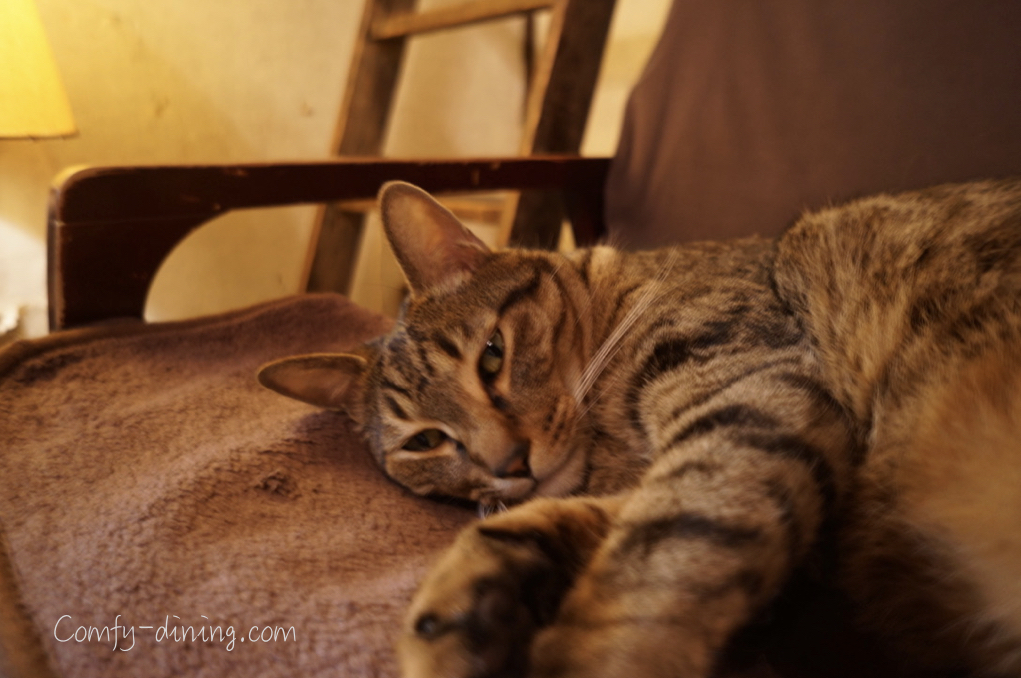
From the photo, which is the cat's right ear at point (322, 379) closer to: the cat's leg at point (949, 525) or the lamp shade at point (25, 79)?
the cat's leg at point (949, 525)

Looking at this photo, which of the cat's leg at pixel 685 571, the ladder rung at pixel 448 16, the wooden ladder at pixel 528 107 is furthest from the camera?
the ladder rung at pixel 448 16

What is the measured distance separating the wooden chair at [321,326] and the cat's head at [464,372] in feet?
0.21

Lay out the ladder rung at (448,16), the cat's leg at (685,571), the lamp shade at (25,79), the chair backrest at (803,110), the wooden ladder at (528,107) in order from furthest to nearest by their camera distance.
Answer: the ladder rung at (448,16)
the wooden ladder at (528,107)
the lamp shade at (25,79)
the chair backrest at (803,110)
the cat's leg at (685,571)

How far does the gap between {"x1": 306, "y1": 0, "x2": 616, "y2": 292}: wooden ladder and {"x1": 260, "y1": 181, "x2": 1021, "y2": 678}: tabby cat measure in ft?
2.26

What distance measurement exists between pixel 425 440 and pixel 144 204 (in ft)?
2.31

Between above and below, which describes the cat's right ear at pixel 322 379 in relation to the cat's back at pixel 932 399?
below

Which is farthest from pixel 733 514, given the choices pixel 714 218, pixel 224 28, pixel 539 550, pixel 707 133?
pixel 224 28

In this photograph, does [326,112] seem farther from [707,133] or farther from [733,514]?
[733,514]

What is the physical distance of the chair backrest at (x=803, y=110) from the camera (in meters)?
0.93

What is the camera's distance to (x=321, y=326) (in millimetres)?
1408

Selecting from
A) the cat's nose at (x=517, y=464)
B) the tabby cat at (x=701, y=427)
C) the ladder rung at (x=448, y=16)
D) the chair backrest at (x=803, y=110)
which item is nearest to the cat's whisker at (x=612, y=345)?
the tabby cat at (x=701, y=427)

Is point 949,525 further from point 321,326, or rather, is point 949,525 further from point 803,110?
point 321,326

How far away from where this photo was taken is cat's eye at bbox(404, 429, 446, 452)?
0.90 metres

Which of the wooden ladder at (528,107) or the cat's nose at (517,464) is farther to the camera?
the wooden ladder at (528,107)
